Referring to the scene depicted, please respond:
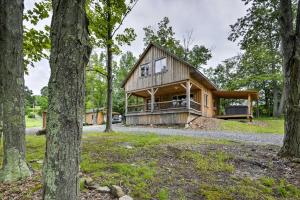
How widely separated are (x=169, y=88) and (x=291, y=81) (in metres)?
13.2

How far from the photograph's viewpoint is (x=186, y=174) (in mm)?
3566

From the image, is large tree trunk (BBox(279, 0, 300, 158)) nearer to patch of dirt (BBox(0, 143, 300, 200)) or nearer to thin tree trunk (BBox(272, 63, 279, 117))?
patch of dirt (BBox(0, 143, 300, 200))

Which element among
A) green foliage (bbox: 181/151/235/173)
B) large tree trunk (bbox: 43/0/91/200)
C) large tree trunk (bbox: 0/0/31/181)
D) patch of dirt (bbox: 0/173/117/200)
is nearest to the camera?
large tree trunk (bbox: 43/0/91/200)

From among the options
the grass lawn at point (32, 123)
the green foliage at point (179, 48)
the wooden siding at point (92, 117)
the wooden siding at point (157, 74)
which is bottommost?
the grass lawn at point (32, 123)

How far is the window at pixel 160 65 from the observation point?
17.1 m

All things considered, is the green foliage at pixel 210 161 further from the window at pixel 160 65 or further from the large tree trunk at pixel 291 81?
the window at pixel 160 65

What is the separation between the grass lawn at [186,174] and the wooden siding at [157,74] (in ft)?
36.3

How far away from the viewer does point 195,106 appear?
16.8 meters

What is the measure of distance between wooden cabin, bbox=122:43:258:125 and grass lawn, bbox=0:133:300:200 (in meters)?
9.78

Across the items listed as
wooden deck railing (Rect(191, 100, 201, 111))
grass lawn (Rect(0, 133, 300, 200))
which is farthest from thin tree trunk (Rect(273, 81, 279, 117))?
grass lawn (Rect(0, 133, 300, 200))

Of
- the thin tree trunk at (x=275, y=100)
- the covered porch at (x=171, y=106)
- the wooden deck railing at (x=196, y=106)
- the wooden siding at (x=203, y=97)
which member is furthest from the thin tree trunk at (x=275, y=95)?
the wooden deck railing at (x=196, y=106)

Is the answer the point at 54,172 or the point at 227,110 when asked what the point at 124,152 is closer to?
the point at 54,172

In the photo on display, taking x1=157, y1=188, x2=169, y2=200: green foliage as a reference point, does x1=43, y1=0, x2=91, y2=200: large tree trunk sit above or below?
above

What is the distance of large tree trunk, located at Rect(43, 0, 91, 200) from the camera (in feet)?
5.58
